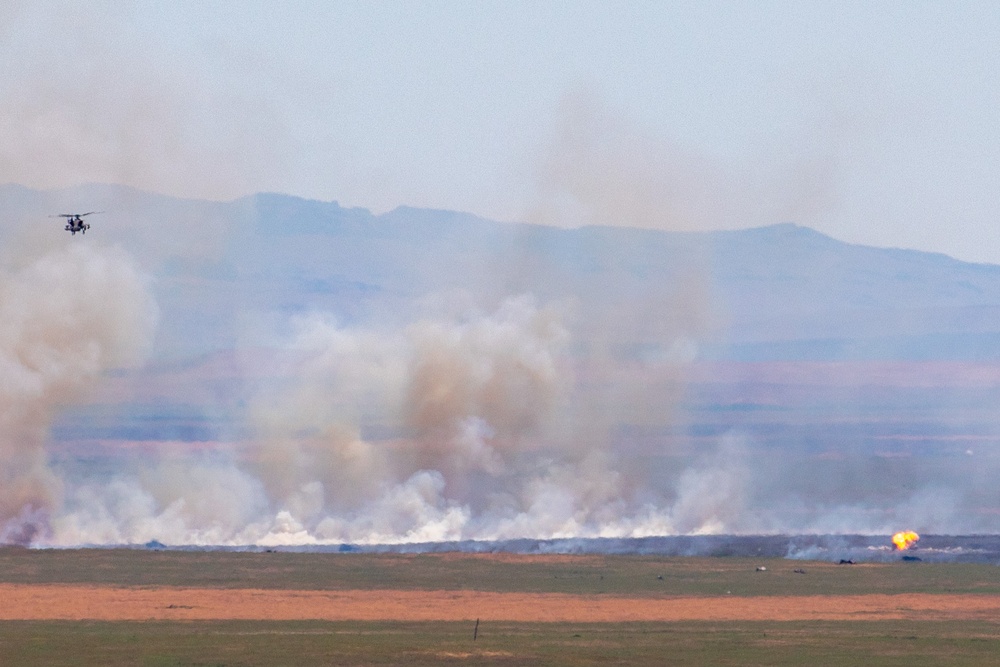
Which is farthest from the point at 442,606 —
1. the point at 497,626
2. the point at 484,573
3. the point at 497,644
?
the point at 484,573

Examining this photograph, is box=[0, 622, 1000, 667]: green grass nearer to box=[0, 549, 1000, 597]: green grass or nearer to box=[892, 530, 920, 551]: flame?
box=[0, 549, 1000, 597]: green grass

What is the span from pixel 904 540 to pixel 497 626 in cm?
6530

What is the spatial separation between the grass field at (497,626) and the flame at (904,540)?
12670 mm

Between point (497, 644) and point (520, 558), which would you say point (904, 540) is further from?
point (497, 644)

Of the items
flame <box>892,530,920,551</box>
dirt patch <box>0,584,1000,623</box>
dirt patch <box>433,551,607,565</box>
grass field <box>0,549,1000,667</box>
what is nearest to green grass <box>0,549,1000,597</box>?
grass field <box>0,549,1000,667</box>

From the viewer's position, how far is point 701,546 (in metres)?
196

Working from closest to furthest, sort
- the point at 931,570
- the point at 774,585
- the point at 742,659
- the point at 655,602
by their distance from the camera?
1. the point at 742,659
2. the point at 655,602
3. the point at 774,585
4. the point at 931,570

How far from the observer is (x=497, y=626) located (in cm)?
13850

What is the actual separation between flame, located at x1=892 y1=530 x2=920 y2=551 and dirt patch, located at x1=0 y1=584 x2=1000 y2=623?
34136mm

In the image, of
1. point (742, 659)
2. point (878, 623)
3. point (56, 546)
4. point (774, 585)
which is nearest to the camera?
point (742, 659)

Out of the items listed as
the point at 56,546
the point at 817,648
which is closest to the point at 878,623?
the point at 817,648

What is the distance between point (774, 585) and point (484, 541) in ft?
131

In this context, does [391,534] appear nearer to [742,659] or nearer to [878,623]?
[878,623]

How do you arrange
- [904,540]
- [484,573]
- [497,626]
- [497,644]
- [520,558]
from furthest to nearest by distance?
[904,540], [520,558], [484,573], [497,626], [497,644]
